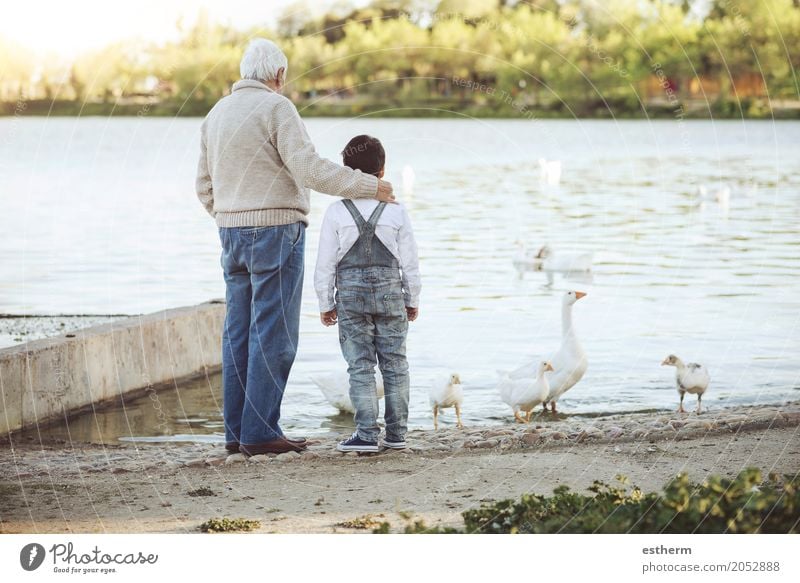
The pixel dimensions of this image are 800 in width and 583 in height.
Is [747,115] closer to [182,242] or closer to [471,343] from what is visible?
[182,242]

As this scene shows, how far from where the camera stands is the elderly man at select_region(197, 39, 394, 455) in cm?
652

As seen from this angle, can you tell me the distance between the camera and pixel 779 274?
1658 cm

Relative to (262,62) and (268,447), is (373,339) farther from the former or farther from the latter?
(262,62)

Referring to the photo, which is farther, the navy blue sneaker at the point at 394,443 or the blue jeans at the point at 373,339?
the navy blue sneaker at the point at 394,443

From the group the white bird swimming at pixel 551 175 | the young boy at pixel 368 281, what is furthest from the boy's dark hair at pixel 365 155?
the white bird swimming at pixel 551 175

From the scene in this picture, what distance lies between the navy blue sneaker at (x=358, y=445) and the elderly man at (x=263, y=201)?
412 mm

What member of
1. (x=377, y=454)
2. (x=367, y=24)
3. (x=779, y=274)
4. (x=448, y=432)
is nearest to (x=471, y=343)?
(x=448, y=432)

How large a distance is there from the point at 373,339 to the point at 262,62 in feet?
5.19

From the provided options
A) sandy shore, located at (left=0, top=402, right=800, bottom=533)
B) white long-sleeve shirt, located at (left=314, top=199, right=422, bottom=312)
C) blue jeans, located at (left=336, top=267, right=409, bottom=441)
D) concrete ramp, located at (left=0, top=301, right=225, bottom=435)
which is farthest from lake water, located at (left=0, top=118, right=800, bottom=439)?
white long-sleeve shirt, located at (left=314, top=199, right=422, bottom=312)

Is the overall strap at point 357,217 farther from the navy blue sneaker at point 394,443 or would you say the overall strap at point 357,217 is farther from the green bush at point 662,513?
the green bush at point 662,513

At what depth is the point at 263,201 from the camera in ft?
21.7

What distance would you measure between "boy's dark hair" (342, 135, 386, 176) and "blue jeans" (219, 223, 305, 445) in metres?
0.44

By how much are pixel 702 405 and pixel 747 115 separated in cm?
5177

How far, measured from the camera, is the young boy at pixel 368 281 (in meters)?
6.62
